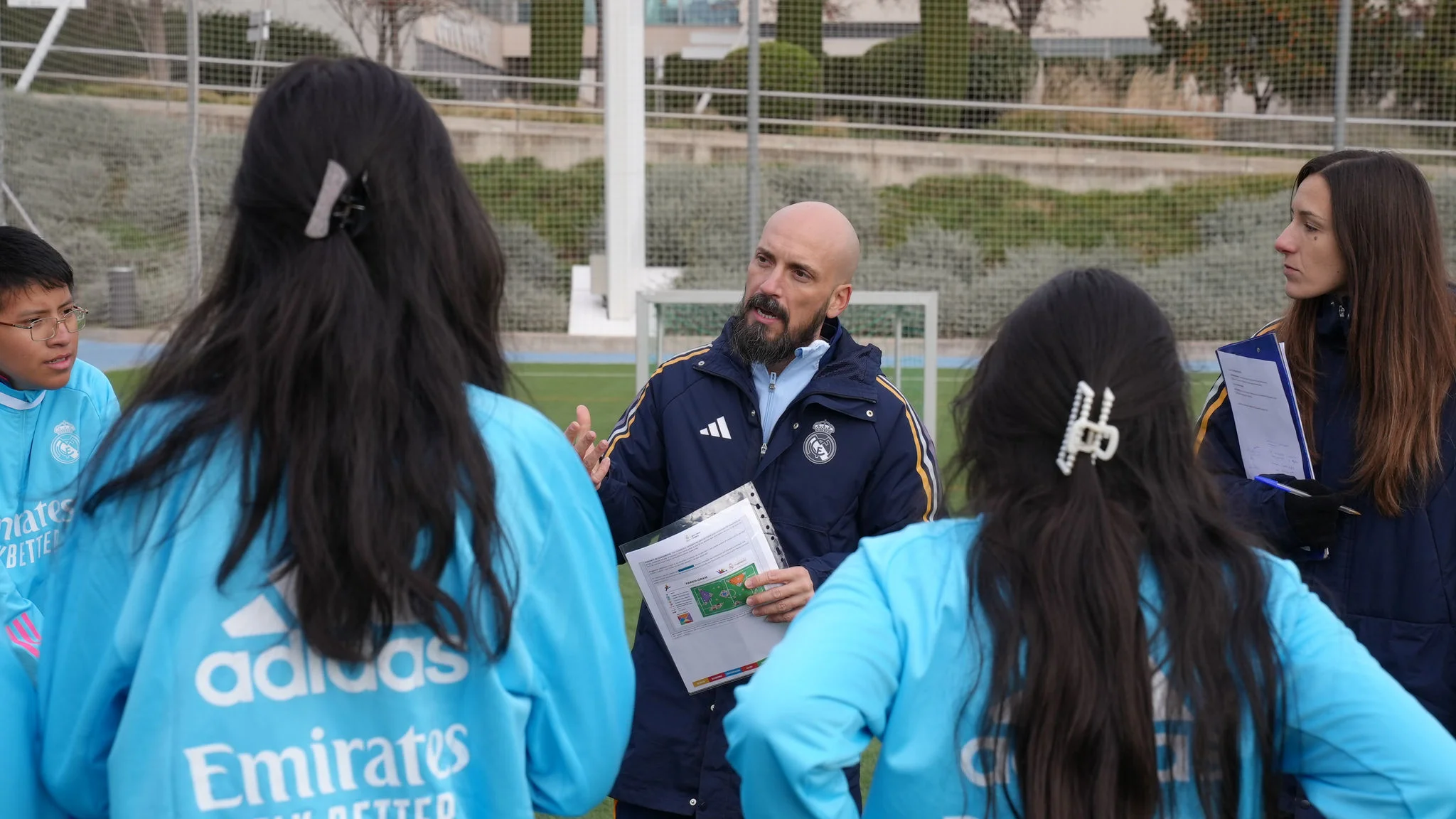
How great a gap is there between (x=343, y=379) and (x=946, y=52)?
54.3 feet

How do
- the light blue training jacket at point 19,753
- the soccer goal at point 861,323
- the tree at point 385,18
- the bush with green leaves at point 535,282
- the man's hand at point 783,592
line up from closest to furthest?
the light blue training jacket at point 19,753 → the man's hand at point 783,592 → the soccer goal at point 861,323 → the bush with green leaves at point 535,282 → the tree at point 385,18

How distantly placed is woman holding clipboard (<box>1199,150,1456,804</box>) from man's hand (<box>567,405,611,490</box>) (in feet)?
3.91

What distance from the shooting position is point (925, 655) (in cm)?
155

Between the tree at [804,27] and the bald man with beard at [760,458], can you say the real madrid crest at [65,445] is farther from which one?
the tree at [804,27]

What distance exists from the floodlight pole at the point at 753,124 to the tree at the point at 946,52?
15.9 ft

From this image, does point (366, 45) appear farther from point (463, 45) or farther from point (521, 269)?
point (521, 269)

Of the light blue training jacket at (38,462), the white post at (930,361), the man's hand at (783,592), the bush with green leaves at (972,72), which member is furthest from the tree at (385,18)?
the man's hand at (783,592)

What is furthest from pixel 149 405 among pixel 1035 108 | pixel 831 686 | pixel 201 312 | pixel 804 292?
pixel 1035 108

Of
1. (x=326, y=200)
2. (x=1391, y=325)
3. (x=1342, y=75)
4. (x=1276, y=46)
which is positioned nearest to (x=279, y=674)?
(x=326, y=200)

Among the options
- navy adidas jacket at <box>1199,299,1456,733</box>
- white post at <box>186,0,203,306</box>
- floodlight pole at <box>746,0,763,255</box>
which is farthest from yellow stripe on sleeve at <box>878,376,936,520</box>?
white post at <box>186,0,203,306</box>

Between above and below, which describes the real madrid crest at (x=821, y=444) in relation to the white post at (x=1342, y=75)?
below

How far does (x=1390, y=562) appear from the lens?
8.23 feet

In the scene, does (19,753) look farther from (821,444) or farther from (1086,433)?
(821,444)

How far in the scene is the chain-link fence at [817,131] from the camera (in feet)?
49.3
